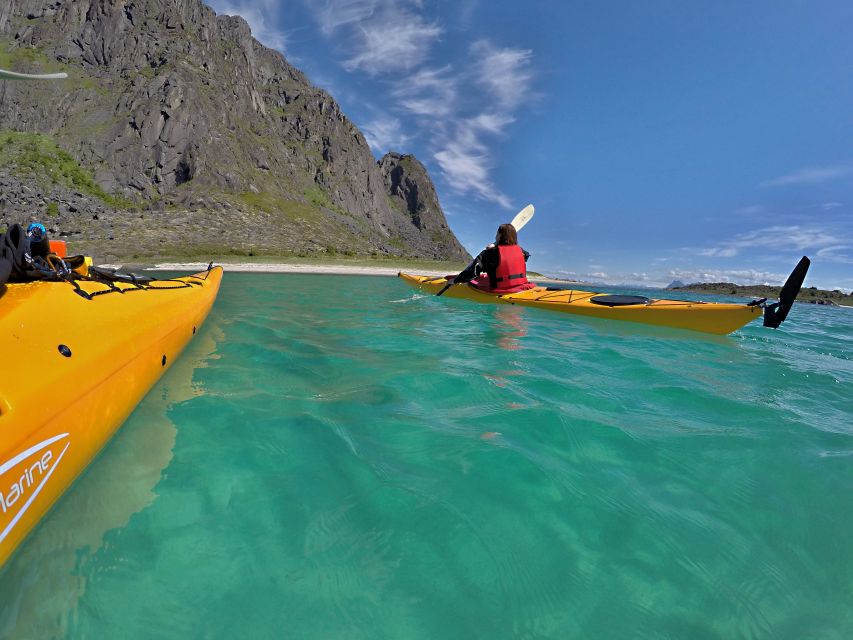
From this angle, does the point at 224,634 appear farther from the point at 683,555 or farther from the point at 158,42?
the point at 158,42

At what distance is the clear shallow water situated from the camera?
5.34 ft

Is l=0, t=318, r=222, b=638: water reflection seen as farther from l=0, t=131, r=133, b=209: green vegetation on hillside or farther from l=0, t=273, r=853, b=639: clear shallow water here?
l=0, t=131, r=133, b=209: green vegetation on hillside

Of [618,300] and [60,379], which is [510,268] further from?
[60,379]

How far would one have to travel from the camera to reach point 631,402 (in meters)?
4.06

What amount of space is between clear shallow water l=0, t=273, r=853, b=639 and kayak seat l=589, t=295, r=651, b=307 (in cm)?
497

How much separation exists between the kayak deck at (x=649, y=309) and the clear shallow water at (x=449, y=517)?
3.62 metres

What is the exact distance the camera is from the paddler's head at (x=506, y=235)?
1092 cm

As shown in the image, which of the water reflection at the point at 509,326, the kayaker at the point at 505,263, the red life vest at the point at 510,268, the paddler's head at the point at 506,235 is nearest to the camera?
the water reflection at the point at 509,326

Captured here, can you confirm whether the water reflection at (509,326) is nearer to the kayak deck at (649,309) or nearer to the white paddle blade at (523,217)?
the kayak deck at (649,309)

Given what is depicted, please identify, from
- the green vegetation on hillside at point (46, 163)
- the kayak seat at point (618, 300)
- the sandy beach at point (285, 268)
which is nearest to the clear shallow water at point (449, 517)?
the kayak seat at point (618, 300)

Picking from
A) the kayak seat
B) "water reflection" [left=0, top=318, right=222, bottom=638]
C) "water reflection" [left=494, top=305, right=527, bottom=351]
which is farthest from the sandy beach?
"water reflection" [left=0, top=318, right=222, bottom=638]

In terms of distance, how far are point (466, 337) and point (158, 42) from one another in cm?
11729

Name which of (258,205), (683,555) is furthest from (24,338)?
(258,205)

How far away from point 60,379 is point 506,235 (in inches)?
404
